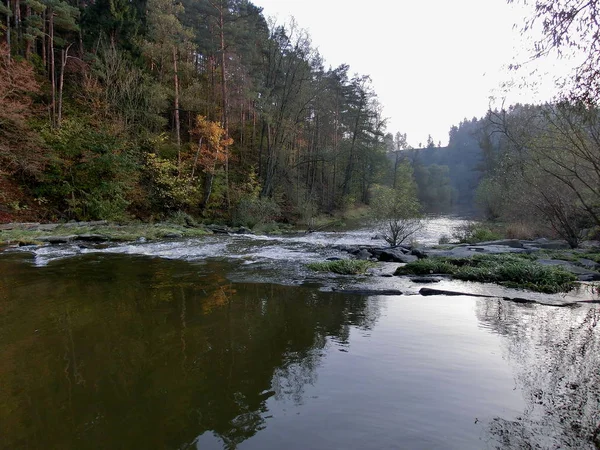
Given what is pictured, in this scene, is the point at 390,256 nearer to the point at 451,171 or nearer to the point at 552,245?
the point at 552,245

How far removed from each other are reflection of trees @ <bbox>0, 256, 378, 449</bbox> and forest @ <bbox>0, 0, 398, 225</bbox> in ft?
45.2

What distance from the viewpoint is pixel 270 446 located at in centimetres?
303

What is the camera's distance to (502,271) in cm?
949

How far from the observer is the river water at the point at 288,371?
10.5 ft

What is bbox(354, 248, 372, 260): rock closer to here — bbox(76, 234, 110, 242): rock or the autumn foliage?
bbox(76, 234, 110, 242): rock

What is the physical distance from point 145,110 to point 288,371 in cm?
2468

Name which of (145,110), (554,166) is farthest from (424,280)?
(145,110)

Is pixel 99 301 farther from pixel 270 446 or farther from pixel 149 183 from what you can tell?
pixel 149 183

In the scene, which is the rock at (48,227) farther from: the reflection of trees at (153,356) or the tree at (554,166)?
the tree at (554,166)

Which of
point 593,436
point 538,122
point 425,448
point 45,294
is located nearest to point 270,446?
point 425,448

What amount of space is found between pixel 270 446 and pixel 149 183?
24.0 meters

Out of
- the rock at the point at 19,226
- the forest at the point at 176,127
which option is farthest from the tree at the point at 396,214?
the rock at the point at 19,226

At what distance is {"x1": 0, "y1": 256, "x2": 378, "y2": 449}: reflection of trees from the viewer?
3.26m

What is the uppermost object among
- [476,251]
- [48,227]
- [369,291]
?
[48,227]
